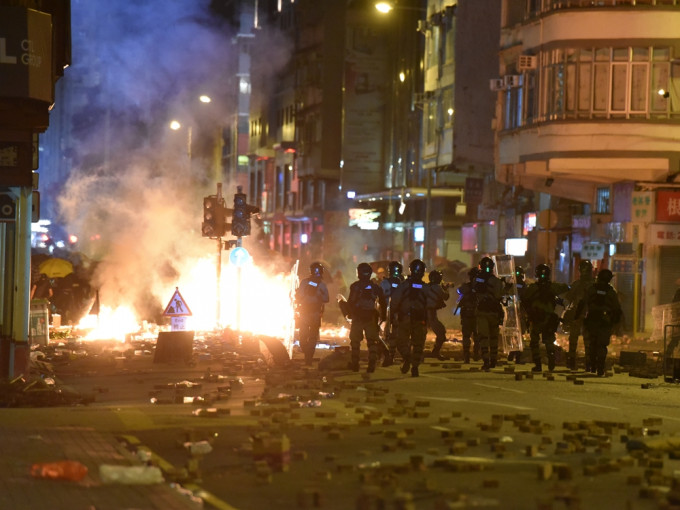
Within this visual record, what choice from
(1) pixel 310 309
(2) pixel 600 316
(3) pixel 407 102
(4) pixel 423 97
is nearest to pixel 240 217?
(1) pixel 310 309

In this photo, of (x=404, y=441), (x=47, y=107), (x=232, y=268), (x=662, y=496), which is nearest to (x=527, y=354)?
(x=47, y=107)

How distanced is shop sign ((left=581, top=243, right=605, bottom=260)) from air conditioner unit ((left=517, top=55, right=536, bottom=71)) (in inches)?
204

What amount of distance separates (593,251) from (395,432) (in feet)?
78.6

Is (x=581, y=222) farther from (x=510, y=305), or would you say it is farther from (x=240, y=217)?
(x=510, y=305)

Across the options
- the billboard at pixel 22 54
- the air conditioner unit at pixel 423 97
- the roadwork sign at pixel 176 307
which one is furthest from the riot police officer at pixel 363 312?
the air conditioner unit at pixel 423 97

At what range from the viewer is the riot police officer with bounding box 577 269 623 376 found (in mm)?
19500

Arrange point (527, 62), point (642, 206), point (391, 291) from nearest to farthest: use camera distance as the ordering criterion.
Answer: point (391, 291), point (642, 206), point (527, 62)

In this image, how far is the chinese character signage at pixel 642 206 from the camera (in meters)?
34.5

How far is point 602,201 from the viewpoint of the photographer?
3731 cm

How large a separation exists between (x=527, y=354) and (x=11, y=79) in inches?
417

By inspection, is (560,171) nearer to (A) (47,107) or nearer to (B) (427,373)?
(B) (427,373)

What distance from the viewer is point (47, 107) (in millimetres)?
17047

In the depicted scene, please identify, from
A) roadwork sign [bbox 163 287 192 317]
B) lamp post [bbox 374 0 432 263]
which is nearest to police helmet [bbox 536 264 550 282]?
roadwork sign [bbox 163 287 192 317]

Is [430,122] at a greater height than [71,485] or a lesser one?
greater
